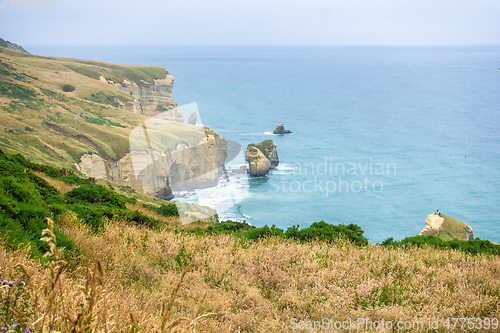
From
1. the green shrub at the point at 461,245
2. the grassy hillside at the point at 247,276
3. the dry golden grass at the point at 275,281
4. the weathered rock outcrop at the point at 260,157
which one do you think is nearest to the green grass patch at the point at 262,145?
the weathered rock outcrop at the point at 260,157

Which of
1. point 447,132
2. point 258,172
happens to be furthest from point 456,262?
point 447,132

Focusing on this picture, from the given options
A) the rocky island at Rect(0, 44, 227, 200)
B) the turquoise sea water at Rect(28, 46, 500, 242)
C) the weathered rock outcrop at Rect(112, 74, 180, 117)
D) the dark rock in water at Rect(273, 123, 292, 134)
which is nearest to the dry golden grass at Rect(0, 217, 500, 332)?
the rocky island at Rect(0, 44, 227, 200)

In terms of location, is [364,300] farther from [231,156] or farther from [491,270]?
[231,156]

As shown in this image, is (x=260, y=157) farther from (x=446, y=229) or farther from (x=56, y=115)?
(x=446, y=229)

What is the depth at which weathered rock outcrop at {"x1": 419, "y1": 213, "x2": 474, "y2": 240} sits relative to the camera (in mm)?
35522

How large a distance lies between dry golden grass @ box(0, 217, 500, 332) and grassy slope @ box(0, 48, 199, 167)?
872 inches

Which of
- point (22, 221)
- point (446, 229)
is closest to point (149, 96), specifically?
point (446, 229)

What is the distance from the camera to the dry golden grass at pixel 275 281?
17.1ft

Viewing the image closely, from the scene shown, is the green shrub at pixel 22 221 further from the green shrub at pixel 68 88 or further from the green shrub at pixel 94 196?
the green shrub at pixel 68 88

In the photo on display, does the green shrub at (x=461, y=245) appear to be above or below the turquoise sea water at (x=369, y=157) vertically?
above

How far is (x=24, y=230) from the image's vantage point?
5863 millimetres

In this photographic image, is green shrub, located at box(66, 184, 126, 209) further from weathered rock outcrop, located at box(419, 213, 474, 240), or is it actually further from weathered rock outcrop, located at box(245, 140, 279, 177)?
weathered rock outcrop, located at box(245, 140, 279, 177)

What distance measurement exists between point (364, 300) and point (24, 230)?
594 centimetres

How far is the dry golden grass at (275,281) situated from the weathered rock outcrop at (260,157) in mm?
58668
